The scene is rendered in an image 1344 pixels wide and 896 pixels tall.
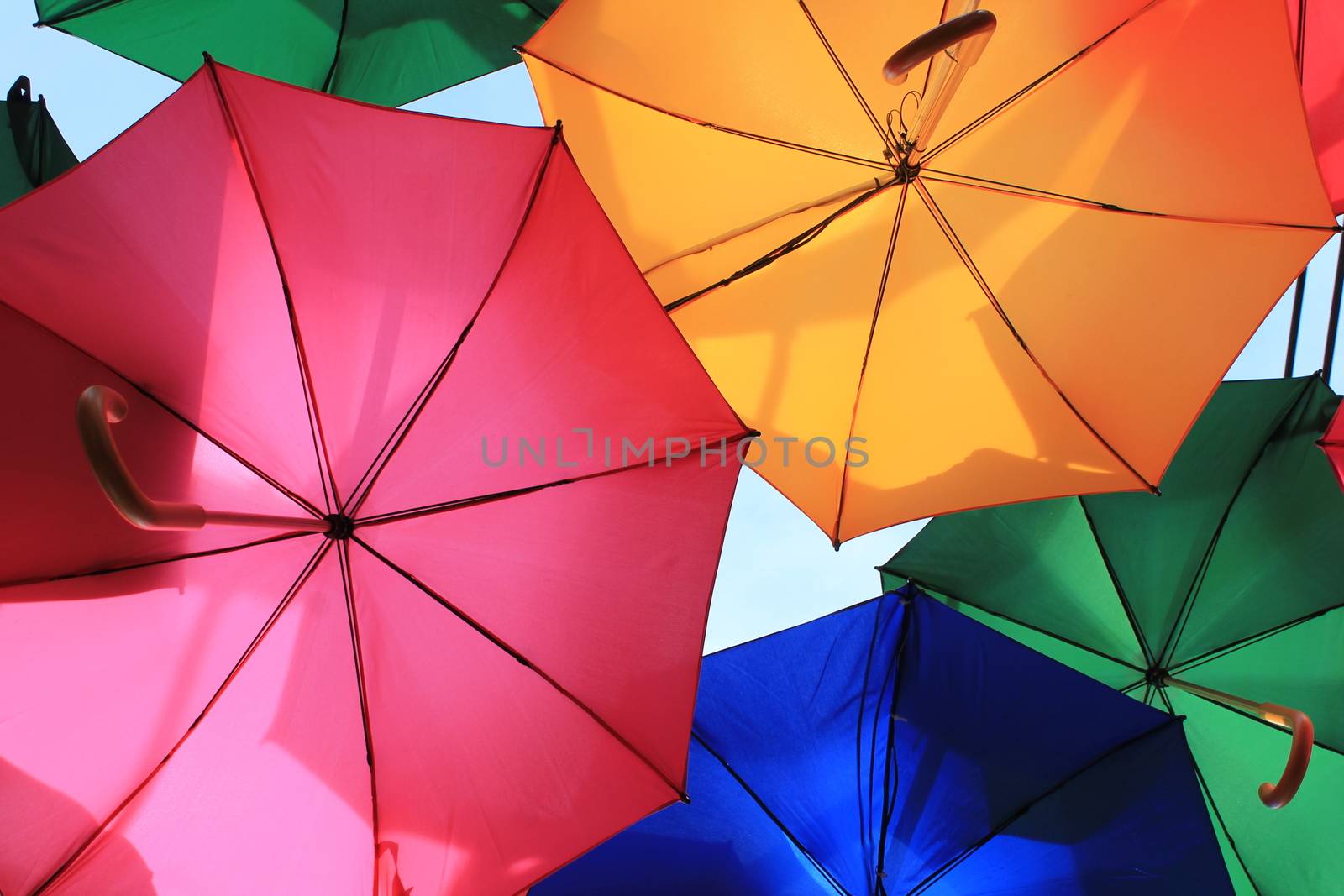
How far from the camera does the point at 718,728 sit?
3117 millimetres

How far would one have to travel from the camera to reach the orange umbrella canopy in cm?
290

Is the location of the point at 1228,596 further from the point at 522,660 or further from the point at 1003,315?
the point at 522,660

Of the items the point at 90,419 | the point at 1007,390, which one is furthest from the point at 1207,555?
the point at 90,419

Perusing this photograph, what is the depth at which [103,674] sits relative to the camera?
2.31m

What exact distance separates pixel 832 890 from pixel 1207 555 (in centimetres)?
215

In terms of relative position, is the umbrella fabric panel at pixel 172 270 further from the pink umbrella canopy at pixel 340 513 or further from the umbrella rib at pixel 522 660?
the umbrella rib at pixel 522 660

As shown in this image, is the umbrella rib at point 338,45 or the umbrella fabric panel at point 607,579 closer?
the umbrella fabric panel at point 607,579

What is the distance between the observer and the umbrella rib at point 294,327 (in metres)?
2.14

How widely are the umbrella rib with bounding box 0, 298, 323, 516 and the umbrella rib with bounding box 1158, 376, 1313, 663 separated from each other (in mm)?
3532

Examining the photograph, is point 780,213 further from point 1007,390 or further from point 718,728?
point 718,728

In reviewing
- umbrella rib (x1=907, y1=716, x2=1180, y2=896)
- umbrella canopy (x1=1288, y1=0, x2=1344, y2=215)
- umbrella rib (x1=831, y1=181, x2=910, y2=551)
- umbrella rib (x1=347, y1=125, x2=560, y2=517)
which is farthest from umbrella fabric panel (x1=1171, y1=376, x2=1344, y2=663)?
umbrella rib (x1=347, y1=125, x2=560, y2=517)

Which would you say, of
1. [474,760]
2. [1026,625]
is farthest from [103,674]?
[1026,625]

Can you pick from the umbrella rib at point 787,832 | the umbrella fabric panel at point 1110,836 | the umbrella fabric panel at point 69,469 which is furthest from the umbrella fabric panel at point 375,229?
the umbrella fabric panel at point 1110,836

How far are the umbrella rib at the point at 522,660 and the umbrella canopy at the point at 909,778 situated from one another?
19.0 inches
